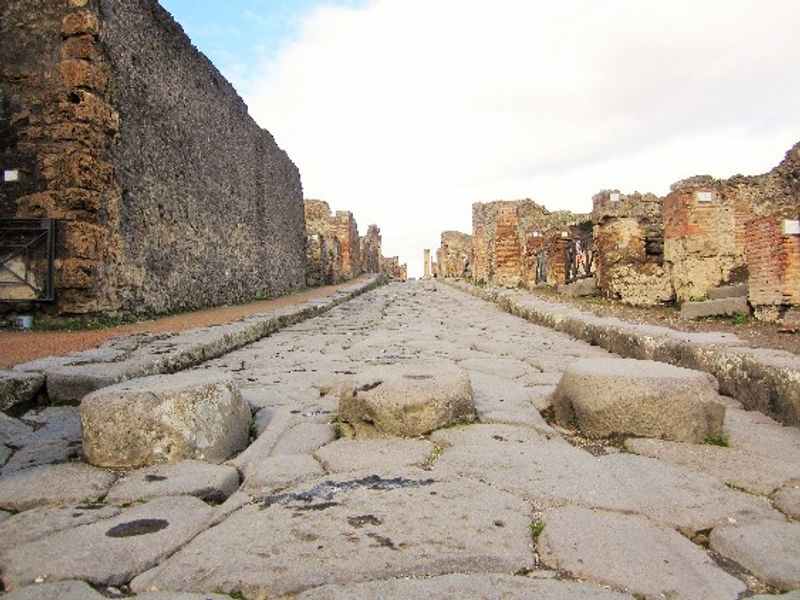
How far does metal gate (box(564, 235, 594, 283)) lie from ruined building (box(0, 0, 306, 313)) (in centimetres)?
696

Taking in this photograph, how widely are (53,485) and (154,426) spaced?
1.11 feet

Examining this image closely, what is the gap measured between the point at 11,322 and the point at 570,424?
245 inches

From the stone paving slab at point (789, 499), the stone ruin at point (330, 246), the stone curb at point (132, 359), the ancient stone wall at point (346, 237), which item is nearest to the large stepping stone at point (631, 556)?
the stone paving slab at point (789, 499)

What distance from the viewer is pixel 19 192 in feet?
21.3

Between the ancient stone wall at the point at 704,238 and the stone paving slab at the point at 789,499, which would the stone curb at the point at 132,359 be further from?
the ancient stone wall at the point at 704,238

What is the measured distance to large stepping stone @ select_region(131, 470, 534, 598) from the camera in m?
1.24

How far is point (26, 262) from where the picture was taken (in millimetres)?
6457

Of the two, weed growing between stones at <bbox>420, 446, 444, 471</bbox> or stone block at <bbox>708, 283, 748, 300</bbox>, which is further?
stone block at <bbox>708, 283, 748, 300</bbox>

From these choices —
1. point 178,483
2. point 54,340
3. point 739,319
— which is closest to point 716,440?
point 178,483

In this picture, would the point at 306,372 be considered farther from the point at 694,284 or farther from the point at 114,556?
the point at 694,284

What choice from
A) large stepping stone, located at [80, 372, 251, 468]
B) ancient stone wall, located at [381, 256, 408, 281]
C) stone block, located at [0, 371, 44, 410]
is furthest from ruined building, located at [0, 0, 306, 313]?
ancient stone wall, located at [381, 256, 408, 281]

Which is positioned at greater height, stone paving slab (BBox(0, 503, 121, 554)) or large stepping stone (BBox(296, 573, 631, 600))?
large stepping stone (BBox(296, 573, 631, 600))

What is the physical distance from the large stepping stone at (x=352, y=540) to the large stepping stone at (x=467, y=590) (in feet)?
0.11

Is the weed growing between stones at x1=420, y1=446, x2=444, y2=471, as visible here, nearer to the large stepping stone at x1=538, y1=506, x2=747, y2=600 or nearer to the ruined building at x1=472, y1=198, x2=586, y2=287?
the large stepping stone at x1=538, y1=506, x2=747, y2=600
